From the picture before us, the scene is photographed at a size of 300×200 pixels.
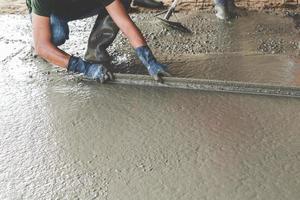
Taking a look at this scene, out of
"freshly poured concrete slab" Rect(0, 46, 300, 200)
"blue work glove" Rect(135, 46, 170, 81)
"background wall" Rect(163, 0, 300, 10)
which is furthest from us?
"background wall" Rect(163, 0, 300, 10)

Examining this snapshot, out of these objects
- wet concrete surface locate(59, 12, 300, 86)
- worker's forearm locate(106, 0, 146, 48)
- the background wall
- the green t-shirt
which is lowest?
wet concrete surface locate(59, 12, 300, 86)

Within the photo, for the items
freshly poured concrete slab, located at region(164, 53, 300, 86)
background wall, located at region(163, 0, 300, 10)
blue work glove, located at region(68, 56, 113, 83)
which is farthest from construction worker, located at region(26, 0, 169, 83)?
background wall, located at region(163, 0, 300, 10)

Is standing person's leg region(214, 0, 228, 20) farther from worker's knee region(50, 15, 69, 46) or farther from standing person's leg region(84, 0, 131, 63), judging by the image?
worker's knee region(50, 15, 69, 46)

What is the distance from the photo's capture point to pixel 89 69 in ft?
10.8

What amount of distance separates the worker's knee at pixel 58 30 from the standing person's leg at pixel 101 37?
33 cm

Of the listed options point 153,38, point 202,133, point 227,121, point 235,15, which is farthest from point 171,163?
point 235,15

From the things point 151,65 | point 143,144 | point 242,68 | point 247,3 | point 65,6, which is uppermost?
point 65,6

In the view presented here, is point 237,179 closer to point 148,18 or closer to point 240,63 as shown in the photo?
point 240,63

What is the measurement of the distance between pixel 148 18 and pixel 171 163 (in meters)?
2.50

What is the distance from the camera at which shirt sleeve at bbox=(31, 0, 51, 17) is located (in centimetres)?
303

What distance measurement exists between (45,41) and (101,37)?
617 mm

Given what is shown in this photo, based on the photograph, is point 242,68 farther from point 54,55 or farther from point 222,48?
point 54,55

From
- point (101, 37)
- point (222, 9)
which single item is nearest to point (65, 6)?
point (101, 37)

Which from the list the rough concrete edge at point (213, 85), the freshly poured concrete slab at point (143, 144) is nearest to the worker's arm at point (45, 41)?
the freshly poured concrete slab at point (143, 144)
